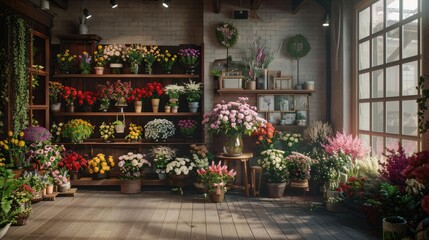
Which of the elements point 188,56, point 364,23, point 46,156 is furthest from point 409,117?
point 46,156

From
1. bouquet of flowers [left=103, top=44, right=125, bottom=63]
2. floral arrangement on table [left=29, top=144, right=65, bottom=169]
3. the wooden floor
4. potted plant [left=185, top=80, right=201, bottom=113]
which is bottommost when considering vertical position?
the wooden floor

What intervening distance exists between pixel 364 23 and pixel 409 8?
1.29m

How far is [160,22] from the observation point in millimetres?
7520

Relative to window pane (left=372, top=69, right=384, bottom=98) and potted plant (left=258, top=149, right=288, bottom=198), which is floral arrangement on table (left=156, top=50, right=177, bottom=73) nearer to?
potted plant (left=258, top=149, right=288, bottom=198)

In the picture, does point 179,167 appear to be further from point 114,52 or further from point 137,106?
point 114,52

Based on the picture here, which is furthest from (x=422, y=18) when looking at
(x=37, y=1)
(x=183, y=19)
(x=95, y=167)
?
(x=37, y=1)

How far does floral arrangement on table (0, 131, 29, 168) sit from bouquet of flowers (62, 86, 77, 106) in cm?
141

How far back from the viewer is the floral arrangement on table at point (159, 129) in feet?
23.1

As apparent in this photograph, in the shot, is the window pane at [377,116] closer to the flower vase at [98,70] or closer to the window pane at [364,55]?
the window pane at [364,55]

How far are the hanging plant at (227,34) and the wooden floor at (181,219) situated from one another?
266 cm

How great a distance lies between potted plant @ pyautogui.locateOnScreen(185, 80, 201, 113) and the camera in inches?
277

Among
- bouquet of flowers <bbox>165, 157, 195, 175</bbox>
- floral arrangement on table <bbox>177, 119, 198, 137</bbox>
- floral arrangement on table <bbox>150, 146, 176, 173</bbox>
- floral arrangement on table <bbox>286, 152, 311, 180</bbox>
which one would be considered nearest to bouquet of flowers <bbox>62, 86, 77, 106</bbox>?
floral arrangement on table <bbox>150, 146, 176, 173</bbox>

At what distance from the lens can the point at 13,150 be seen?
5.71 metres

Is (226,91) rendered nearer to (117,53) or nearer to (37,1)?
(117,53)
